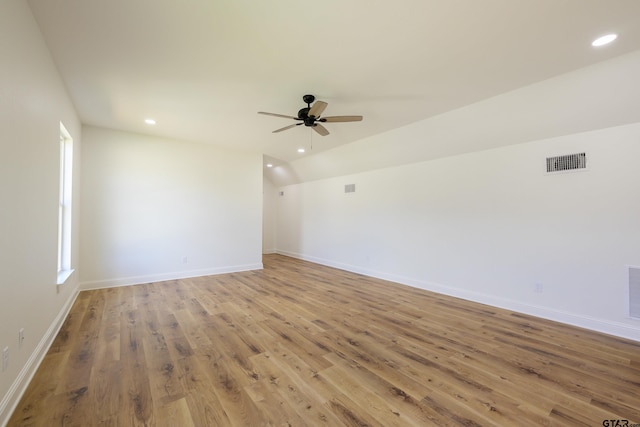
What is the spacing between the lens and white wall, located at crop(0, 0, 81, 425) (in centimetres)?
159

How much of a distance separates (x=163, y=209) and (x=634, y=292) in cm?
685

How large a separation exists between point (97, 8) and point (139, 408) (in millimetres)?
2820

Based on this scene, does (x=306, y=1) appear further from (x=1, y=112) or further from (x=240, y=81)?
(x=1, y=112)

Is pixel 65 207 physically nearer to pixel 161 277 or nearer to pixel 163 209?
pixel 163 209

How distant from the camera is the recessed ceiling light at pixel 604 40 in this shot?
6.87ft

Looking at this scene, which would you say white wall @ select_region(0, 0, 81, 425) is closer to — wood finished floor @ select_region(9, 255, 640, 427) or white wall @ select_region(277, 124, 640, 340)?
wood finished floor @ select_region(9, 255, 640, 427)

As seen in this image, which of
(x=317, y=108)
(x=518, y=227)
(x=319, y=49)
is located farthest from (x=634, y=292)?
(x=319, y=49)

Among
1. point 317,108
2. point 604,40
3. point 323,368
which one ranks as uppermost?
point 604,40

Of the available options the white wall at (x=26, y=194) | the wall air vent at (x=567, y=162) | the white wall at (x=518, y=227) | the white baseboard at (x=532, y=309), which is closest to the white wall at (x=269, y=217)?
the white wall at (x=518, y=227)

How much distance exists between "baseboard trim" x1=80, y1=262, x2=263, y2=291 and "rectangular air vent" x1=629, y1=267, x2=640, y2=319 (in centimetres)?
583

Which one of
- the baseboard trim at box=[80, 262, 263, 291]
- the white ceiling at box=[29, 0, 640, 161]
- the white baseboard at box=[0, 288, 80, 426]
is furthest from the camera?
the baseboard trim at box=[80, 262, 263, 291]

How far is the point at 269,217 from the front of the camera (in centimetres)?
878

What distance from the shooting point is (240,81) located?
9.38 feet

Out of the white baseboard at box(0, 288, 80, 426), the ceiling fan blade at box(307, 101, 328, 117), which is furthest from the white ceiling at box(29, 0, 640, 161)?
the white baseboard at box(0, 288, 80, 426)
